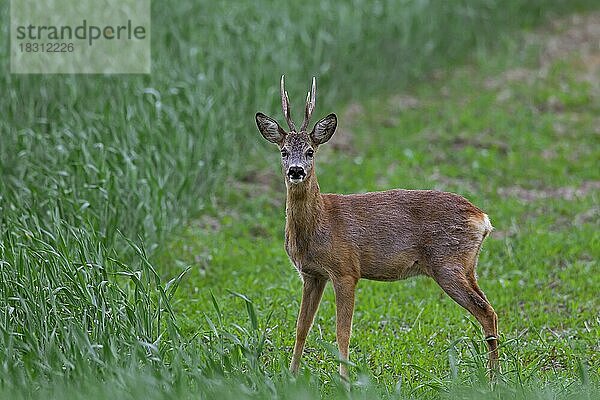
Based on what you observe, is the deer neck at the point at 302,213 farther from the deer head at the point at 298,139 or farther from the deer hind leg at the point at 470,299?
the deer hind leg at the point at 470,299

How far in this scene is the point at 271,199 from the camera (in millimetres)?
9945

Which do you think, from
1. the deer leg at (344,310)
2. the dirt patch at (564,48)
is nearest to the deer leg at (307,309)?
the deer leg at (344,310)

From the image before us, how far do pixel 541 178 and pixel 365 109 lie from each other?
265cm

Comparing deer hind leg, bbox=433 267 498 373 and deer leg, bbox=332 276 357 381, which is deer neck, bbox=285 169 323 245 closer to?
deer leg, bbox=332 276 357 381

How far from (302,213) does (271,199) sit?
3982 millimetres

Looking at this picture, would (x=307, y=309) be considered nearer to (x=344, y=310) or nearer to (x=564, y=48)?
(x=344, y=310)

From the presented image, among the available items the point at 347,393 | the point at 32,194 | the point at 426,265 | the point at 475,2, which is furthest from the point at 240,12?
the point at 347,393

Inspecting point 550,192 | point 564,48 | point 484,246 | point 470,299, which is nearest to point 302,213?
point 470,299

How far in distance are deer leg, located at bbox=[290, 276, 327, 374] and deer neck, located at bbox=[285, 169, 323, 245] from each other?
0.97 ft

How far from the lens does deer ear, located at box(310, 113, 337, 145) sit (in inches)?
230

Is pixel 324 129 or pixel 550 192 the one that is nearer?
A: pixel 324 129

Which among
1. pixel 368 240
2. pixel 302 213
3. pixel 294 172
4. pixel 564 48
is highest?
pixel 564 48

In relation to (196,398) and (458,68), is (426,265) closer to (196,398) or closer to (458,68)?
(196,398)

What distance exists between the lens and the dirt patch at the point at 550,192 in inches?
392
